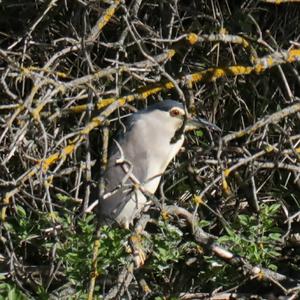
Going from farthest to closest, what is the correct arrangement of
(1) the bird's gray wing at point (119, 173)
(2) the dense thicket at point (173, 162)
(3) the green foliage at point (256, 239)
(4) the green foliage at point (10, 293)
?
(1) the bird's gray wing at point (119, 173) → (3) the green foliage at point (256, 239) → (2) the dense thicket at point (173, 162) → (4) the green foliage at point (10, 293)

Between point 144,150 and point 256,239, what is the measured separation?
101 cm

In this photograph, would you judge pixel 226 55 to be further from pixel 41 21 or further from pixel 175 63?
pixel 41 21

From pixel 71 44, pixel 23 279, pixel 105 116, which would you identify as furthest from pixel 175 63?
pixel 23 279

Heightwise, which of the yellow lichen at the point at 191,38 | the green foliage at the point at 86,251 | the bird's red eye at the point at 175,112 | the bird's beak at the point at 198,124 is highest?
the yellow lichen at the point at 191,38

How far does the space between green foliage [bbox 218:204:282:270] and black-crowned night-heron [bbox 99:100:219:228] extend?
56 cm

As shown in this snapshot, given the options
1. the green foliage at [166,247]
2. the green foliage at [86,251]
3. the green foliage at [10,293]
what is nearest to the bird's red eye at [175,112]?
the green foliage at [166,247]

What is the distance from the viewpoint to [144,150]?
465 cm

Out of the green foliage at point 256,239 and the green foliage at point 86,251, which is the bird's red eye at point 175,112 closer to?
the green foliage at point 256,239

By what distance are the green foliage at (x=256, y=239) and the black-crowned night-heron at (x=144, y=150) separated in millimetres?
555

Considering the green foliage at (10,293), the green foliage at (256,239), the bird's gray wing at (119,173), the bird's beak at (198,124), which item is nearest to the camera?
the green foliage at (10,293)

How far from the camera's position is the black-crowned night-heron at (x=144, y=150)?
4371 millimetres

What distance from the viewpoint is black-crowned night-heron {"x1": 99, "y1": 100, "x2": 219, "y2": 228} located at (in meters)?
4.37

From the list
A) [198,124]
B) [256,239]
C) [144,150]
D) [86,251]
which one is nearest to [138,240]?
[86,251]

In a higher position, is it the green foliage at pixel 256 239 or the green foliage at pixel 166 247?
the green foliage at pixel 256 239
